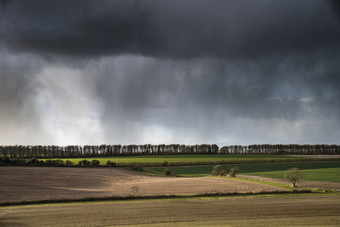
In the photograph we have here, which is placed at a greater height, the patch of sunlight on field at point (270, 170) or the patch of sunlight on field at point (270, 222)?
the patch of sunlight on field at point (270, 222)

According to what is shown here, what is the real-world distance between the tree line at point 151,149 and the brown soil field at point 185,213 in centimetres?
14599

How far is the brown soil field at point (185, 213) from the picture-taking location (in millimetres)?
21688

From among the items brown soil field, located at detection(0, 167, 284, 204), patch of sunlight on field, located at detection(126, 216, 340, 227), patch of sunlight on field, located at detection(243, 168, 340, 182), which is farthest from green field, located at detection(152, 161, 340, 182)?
patch of sunlight on field, located at detection(126, 216, 340, 227)

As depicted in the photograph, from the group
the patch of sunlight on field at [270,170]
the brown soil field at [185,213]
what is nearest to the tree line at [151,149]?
the patch of sunlight on field at [270,170]

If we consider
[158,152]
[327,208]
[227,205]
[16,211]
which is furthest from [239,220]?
[158,152]

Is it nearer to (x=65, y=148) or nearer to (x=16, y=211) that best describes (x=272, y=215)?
(x=16, y=211)

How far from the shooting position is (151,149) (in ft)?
602

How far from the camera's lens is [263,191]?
36.2 meters

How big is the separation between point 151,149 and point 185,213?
160010mm

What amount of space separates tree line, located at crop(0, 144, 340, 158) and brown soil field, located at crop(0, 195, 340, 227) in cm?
14599

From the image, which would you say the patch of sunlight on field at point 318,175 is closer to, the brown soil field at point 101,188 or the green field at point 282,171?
the green field at point 282,171

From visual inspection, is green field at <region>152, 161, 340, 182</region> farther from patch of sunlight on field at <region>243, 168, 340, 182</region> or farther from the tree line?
the tree line

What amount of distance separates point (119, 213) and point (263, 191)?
20.1 meters

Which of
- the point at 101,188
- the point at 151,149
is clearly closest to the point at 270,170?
the point at 101,188
